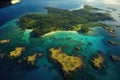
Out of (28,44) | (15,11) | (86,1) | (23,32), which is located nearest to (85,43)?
(28,44)

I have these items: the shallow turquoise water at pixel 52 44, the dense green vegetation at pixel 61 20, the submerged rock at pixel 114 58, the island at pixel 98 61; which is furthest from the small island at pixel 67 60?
the dense green vegetation at pixel 61 20

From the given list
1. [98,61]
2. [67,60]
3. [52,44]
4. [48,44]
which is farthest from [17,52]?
[98,61]

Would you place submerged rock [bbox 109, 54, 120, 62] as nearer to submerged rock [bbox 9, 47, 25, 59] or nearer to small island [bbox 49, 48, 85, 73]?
small island [bbox 49, 48, 85, 73]

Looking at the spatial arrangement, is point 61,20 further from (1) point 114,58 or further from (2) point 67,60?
(1) point 114,58

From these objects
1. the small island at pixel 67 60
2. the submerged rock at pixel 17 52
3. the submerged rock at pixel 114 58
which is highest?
the submerged rock at pixel 17 52

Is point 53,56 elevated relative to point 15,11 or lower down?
lower down

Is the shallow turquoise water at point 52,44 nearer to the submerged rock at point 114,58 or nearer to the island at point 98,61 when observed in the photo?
the island at point 98,61

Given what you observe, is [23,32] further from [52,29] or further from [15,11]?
[15,11]
